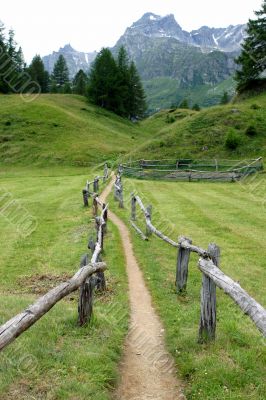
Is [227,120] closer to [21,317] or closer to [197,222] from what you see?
[197,222]

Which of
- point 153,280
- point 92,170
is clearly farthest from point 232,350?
point 92,170

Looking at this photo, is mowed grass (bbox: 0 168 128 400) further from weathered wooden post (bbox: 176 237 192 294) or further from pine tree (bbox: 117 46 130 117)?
pine tree (bbox: 117 46 130 117)

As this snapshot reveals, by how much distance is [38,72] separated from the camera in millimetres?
110188

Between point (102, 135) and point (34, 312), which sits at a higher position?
point (102, 135)

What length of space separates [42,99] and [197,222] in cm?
7407

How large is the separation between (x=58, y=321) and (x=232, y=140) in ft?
146

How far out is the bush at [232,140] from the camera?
49625mm

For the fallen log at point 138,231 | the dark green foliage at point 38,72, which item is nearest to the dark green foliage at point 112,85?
the dark green foliage at point 38,72

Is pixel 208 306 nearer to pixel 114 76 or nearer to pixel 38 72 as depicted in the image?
pixel 114 76

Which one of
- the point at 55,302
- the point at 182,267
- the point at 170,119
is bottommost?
the point at 182,267

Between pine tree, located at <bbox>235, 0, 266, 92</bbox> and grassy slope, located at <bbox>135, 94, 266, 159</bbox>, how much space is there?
33.0 ft

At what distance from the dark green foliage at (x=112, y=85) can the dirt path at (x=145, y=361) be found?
86065 mm

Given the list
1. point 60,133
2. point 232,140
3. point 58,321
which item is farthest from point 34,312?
point 60,133

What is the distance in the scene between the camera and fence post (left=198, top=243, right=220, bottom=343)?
8070 millimetres
